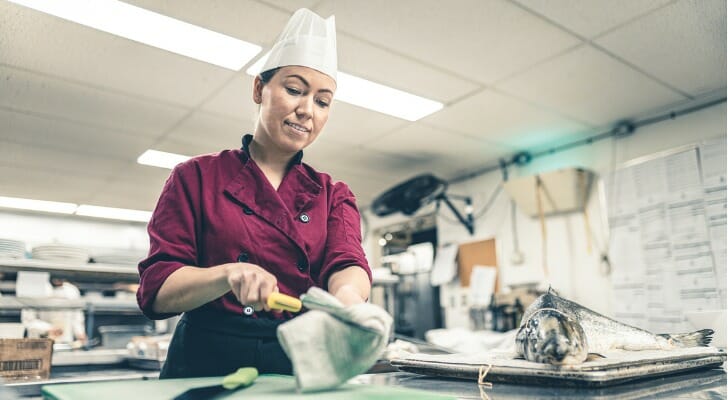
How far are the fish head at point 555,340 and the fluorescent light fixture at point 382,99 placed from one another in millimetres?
2620

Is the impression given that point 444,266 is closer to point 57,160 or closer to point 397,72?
point 397,72

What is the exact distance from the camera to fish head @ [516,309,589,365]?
0.90 m

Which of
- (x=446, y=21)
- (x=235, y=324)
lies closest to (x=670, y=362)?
(x=235, y=324)

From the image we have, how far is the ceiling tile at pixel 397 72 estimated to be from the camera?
3048 mm

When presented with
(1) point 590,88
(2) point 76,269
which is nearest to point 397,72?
(1) point 590,88

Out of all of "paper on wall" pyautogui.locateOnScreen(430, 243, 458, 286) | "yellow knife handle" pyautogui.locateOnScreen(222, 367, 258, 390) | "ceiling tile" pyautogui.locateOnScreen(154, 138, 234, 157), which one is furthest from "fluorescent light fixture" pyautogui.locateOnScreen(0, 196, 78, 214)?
"yellow knife handle" pyautogui.locateOnScreen(222, 367, 258, 390)

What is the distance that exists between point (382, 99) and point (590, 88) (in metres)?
1.36

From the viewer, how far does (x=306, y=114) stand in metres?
1.04

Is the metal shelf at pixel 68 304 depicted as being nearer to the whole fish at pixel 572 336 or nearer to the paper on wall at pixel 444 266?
the whole fish at pixel 572 336

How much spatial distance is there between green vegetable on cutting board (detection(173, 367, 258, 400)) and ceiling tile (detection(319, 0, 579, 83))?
2.14 m

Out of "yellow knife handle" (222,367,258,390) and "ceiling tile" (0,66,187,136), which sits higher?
"ceiling tile" (0,66,187,136)

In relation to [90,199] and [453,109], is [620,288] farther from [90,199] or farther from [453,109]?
[90,199]

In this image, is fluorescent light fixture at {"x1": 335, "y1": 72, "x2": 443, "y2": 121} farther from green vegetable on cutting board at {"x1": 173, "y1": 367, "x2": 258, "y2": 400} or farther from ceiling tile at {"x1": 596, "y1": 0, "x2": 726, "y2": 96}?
green vegetable on cutting board at {"x1": 173, "y1": 367, "x2": 258, "y2": 400}

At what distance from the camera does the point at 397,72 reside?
3316mm
